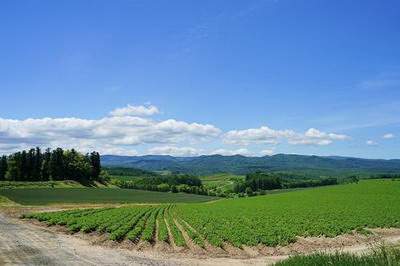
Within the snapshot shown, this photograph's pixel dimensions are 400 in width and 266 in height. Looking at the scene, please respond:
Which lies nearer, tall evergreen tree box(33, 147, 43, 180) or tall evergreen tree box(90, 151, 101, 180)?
tall evergreen tree box(33, 147, 43, 180)

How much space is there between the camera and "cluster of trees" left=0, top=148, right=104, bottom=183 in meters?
141

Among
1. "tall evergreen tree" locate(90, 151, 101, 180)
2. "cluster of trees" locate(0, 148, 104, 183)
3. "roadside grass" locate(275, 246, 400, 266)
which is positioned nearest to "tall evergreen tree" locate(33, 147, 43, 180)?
"cluster of trees" locate(0, 148, 104, 183)

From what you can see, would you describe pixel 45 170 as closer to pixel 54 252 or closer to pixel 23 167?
pixel 23 167

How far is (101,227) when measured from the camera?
4194 centimetres

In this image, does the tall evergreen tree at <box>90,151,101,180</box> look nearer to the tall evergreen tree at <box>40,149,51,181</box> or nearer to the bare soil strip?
the tall evergreen tree at <box>40,149,51,181</box>

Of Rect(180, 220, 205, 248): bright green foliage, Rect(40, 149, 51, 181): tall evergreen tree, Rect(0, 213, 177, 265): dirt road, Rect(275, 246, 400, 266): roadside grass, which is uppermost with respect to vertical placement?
Rect(40, 149, 51, 181): tall evergreen tree

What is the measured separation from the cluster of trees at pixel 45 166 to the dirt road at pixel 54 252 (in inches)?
4243

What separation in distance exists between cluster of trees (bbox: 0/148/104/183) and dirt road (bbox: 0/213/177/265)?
108 m

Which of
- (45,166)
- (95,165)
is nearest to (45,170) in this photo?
(45,166)

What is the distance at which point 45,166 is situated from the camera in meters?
144

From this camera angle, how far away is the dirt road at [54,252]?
88.6 ft

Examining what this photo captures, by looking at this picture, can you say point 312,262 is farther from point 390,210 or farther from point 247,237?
point 390,210

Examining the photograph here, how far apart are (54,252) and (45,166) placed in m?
120

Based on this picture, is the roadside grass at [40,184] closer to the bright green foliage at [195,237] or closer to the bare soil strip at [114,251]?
the bare soil strip at [114,251]
